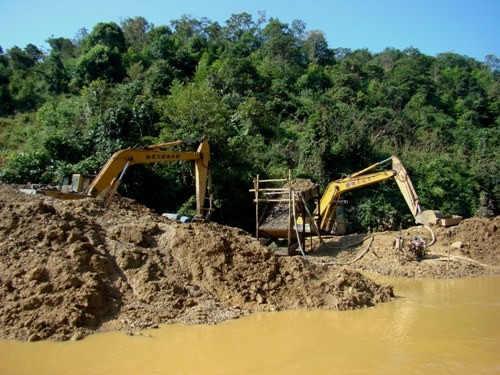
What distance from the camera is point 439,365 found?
5.59m

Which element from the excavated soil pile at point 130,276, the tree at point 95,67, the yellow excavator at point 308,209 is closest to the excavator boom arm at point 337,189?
the yellow excavator at point 308,209

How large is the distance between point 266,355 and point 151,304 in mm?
2324

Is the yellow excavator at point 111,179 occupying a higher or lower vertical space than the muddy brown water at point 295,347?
higher

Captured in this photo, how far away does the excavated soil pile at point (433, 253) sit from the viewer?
12.1 metres

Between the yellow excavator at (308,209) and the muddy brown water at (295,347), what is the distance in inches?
244

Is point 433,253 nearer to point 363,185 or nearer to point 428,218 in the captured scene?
point 428,218

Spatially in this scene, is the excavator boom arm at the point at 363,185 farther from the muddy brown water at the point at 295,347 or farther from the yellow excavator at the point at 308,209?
the muddy brown water at the point at 295,347

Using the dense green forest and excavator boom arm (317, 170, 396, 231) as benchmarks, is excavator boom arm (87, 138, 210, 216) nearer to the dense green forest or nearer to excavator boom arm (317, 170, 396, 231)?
the dense green forest

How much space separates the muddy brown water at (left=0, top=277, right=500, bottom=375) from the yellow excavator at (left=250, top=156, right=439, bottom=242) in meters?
6.19

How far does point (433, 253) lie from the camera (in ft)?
43.7

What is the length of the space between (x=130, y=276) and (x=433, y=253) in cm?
903

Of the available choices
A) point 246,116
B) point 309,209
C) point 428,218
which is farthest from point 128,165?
point 246,116

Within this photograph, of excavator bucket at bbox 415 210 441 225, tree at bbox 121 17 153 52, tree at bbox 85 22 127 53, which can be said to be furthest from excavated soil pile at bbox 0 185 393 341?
tree at bbox 121 17 153 52

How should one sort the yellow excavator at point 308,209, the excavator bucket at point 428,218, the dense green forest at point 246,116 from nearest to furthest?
1. the yellow excavator at point 308,209
2. the excavator bucket at point 428,218
3. the dense green forest at point 246,116
